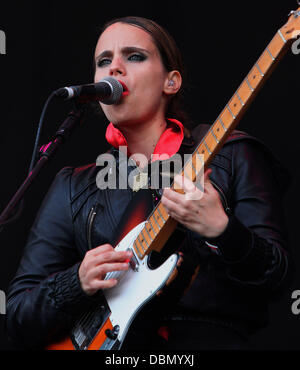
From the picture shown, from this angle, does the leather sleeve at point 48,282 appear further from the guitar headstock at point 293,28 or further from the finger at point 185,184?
the guitar headstock at point 293,28

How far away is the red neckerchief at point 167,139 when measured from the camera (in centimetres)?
180

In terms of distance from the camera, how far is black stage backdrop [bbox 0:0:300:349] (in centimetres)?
238

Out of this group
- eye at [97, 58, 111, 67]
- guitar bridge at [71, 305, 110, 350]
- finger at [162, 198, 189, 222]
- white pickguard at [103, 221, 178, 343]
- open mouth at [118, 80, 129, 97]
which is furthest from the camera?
eye at [97, 58, 111, 67]

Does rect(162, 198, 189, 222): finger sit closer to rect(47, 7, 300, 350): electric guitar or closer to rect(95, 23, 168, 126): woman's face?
rect(47, 7, 300, 350): electric guitar

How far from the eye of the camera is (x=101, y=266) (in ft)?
5.17

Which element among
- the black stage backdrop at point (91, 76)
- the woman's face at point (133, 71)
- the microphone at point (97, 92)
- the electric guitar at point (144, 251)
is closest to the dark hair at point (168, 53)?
the woman's face at point (133, 71)

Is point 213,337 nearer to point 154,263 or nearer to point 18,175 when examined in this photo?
point 154,263

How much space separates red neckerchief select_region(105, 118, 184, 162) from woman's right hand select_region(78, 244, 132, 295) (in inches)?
14.1

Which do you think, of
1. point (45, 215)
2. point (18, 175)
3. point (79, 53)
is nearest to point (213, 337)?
point (45, 215)

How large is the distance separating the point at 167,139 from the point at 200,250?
390 mm

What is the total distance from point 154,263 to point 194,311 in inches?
7.2

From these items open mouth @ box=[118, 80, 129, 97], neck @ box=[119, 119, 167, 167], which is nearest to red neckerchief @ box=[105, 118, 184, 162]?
neck @ box=[119, 119, 167, 167]

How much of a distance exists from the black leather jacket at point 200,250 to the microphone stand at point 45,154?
1.02 ft

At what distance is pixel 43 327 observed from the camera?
1.72 metres
